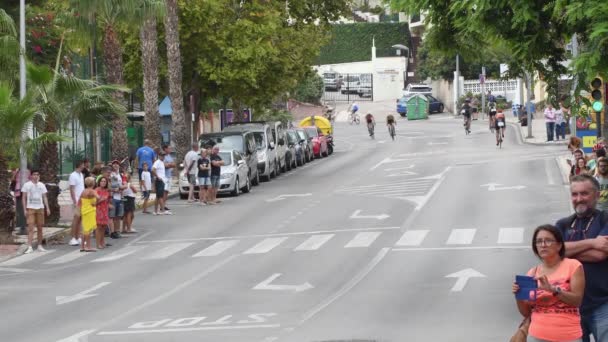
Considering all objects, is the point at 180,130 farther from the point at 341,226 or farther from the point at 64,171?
the point at 341,226

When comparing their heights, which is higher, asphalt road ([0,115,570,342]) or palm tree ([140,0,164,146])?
palm tree ([140,0,164,146])

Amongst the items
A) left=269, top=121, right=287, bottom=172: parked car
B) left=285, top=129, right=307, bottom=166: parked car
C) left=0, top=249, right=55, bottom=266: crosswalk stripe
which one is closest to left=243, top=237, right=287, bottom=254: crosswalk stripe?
left=0, top=249, right=55, bottom=266: crosswalk stripe

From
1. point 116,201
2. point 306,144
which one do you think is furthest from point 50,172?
point 306,144

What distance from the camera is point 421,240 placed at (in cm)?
2691

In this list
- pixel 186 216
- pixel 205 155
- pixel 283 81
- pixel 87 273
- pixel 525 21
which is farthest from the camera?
pixel 283 81

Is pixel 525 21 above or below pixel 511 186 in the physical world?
above

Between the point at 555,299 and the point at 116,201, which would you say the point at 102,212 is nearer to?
the point at 116,201

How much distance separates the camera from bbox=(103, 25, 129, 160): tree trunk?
38.4m

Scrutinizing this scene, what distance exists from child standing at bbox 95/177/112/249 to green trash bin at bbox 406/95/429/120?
61219mm

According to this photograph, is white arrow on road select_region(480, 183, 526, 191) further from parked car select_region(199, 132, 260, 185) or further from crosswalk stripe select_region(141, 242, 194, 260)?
crosswalk stripe select_region(141, 242, 194, 260)

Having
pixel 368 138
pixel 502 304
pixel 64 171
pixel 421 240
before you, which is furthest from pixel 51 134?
pixel 368 138

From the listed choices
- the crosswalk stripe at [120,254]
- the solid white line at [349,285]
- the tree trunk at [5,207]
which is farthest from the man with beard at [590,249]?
the tree trunk at [5,207]

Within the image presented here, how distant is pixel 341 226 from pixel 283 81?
2244 centimetres

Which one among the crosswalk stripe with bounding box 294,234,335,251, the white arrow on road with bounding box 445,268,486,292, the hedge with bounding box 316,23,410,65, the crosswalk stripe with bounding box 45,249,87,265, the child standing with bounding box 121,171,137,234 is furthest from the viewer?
the hedge with bounding box 316,23,410,65
